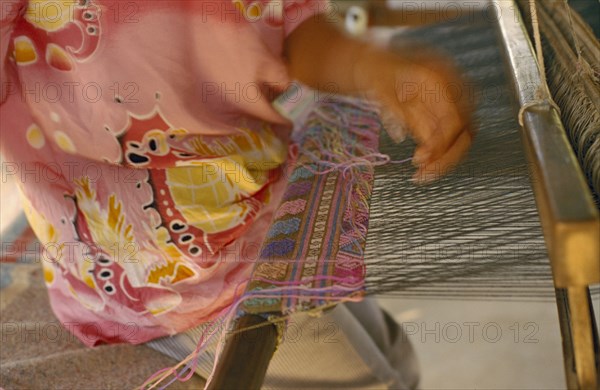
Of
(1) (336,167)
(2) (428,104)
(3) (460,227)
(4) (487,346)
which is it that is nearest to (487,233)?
(3) (460,227)

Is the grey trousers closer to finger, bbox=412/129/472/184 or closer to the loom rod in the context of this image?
finger, bbox=412/129/472/184

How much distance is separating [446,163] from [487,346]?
114cm

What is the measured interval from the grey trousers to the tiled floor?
0.33 meters

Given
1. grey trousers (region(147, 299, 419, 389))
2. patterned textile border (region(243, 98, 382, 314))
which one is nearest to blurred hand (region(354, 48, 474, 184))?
patterned textile border (region(243, 98, 382, 314))

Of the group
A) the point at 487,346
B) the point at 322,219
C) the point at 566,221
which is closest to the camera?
the point at 566,221

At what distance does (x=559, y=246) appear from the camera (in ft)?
1.80

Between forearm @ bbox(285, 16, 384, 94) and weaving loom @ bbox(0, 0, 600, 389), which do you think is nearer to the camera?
weaving loom @ bbox(0, 0, 600, 389)

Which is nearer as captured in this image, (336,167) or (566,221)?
(566,221)

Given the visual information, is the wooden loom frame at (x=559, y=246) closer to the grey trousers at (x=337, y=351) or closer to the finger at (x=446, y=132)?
the finger at (x=446, y=132)

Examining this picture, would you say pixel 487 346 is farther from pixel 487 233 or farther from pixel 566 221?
pixel 566 221

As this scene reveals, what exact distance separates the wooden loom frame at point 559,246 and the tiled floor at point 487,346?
41.2 inches

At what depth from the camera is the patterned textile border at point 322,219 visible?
0.76m

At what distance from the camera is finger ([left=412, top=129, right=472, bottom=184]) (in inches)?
34.0

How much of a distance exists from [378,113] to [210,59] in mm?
298
